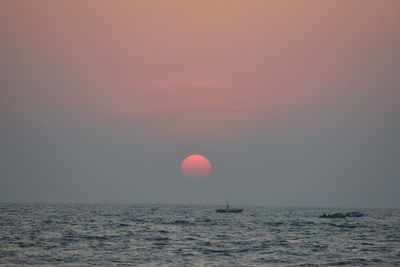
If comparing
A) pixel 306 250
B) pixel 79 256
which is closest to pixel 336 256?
pixel 306 250

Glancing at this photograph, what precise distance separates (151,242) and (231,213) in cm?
10678

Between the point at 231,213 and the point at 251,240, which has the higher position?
the point at 231,213

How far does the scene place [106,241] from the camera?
57.9m

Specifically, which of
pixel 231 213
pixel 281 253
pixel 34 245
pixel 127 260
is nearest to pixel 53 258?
pixel 127 260

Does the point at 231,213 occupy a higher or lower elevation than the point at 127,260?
higher

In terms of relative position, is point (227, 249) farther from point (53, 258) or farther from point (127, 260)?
point (53, 258)

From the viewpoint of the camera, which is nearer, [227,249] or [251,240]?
[227,249]

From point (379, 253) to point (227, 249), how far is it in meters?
16.1

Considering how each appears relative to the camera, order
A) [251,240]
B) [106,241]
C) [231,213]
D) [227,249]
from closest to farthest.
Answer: [227,249], [106,241], [251,240], [231,213]

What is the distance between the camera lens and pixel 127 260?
43.2 metres

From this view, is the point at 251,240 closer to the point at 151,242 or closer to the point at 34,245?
the point at 151,242

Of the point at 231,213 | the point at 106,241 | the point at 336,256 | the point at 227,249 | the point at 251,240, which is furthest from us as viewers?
the point at 231,213

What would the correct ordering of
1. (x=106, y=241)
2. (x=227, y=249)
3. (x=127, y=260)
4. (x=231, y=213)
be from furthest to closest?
(x=231, y=213)
(x=106, y=241)
(x=227, y=249)
(x=127, y=260)

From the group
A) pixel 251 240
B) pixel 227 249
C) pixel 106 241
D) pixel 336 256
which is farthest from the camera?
pixel 251 240
